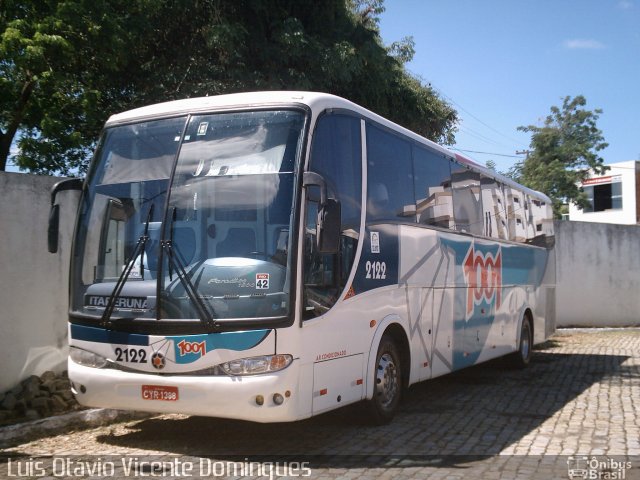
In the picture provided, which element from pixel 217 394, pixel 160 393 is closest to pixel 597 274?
pixel 217 394

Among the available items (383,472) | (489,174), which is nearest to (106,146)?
(383,472)

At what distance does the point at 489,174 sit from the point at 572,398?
4.02 meters

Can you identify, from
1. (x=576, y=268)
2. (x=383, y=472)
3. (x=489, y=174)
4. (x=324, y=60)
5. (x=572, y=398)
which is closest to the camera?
(x=383, y=472)

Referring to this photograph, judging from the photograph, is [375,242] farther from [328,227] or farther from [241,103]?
[241,103]

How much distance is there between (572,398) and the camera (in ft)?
32.3

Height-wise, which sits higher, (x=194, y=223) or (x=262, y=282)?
(x=194, y=223)

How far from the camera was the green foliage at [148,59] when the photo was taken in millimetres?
11781

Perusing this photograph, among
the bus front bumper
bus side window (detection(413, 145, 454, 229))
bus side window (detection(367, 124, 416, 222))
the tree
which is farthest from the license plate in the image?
the tree

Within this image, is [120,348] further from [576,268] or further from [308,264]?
[576,268]

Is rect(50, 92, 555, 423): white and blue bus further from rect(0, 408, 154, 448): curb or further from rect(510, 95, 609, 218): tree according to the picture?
rect(510, 95, 609, 218): tree

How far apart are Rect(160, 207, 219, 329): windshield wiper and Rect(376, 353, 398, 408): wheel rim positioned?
7.73 feet

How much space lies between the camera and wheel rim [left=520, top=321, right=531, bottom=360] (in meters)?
13.3

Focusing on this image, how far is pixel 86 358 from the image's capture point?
6781 millimetres

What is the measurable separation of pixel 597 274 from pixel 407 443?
51.4 ft
